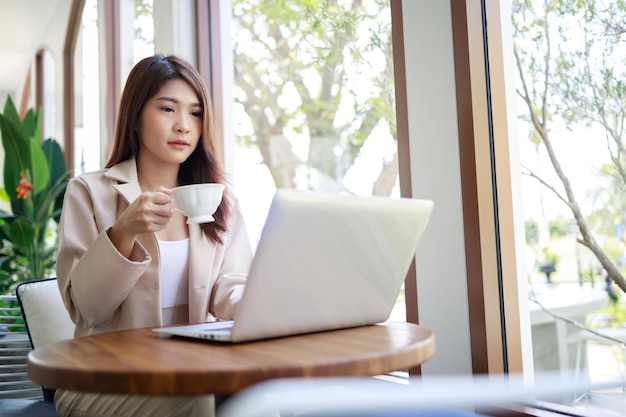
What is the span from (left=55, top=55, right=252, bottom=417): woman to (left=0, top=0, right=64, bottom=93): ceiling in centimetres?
471

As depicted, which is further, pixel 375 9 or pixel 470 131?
pixel 375 9

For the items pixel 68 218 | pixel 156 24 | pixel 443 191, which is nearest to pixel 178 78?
pixel 68 218

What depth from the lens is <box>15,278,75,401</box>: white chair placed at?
5.83 feet

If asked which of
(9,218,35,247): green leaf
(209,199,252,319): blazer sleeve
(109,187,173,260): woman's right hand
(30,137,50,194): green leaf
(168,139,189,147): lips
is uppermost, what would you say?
(30,137,50,194): green leaf

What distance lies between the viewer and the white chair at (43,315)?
69.9 inches

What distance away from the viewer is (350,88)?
9.06 ft

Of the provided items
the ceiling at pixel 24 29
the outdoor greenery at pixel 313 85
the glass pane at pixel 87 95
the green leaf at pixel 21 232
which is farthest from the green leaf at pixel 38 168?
the ceiling at pixel 24 29

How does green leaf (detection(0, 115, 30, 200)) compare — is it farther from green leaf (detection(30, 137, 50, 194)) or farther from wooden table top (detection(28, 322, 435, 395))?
wooden table top (detection(28, 322, 435, 395))

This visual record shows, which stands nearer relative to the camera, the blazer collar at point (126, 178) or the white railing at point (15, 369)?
the blazer collar at point (126, 178)

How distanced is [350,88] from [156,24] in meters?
1.18

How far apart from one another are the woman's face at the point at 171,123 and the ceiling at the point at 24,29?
15.5ft

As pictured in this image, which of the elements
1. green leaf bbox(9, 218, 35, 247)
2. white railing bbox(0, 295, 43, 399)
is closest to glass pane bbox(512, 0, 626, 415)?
white railing bbox(0, 295, 43, 399)

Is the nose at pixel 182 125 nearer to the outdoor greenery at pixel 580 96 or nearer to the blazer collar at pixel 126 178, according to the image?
the blazer collar at pixel 126 178

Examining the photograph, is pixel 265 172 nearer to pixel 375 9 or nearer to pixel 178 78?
pixel 375 9
